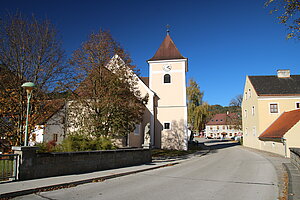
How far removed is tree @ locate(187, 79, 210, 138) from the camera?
135ft

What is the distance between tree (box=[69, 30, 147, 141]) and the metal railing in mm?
6434

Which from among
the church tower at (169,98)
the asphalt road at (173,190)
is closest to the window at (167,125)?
the church tower at (169,98)

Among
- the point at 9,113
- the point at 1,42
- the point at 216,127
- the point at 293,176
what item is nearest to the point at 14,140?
the point at 9,113

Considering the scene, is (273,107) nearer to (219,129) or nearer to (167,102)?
(167,102)

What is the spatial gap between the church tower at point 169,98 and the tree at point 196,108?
42.0 feet

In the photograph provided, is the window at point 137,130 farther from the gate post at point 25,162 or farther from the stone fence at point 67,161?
the gate post at point 25,162

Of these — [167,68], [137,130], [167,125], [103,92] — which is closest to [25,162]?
[103,92]

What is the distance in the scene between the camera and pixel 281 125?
26.8 m

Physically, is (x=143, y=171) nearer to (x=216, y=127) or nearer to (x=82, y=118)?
(x=82, y=118)

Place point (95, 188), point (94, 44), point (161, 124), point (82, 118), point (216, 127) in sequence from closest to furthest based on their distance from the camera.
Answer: point (95, 188)
point (82, 118)
point (94, 44)
point (161, 124)
point (216, 127)

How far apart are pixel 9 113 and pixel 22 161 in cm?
451

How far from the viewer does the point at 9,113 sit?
12.4 meters

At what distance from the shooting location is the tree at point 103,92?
15.6 meters

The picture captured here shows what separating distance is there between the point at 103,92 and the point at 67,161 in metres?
6.07
